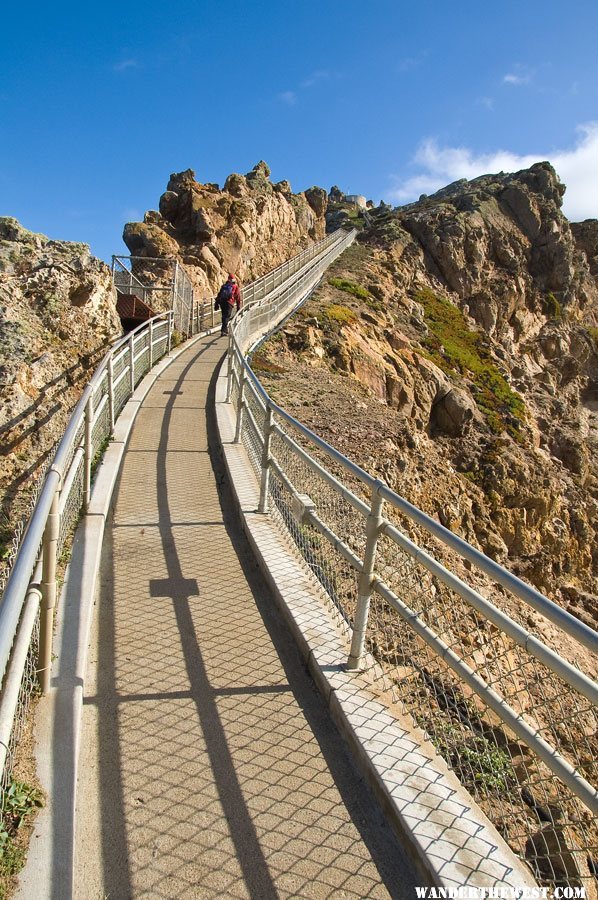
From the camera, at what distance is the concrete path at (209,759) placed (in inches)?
99.3

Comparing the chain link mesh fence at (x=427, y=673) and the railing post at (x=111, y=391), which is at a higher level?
the railing post at (x=111, y=391)

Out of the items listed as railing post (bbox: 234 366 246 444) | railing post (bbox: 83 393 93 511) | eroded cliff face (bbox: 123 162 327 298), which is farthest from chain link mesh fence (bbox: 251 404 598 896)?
eroded cliff face (bbox: 123 162 327 298)

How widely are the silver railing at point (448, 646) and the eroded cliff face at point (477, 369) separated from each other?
3.96m

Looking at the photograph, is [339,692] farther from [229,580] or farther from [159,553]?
[159,553]

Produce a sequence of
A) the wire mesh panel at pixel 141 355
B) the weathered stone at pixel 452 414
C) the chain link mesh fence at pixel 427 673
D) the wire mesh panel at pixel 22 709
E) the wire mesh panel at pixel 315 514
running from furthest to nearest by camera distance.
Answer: the weathered stone at pixel 452 414
the wire mesh panel at pixel 141 355
the wire mesh panel at pixel 315 514
the chain link mesh fence at pixel 427 673
the wire mesh panel at pixel 22 709

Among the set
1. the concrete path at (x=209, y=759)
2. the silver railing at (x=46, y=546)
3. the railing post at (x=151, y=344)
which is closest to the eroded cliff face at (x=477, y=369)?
the railing post at (x=151, y=344)

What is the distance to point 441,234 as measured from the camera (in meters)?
42.6

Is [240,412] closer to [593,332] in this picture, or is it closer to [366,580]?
[366,580]

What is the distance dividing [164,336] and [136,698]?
1367 cm

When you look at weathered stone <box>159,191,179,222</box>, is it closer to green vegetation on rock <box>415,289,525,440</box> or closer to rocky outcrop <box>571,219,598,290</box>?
green vegetation on rock <box>415,289,525,440</box>

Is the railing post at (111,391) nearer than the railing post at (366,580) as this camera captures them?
No

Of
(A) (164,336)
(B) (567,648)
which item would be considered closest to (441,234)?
(A) (164,336)

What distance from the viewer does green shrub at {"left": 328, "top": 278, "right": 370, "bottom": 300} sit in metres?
28.1

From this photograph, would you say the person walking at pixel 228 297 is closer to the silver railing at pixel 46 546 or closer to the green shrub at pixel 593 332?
the silver railing at pixel 46 546
